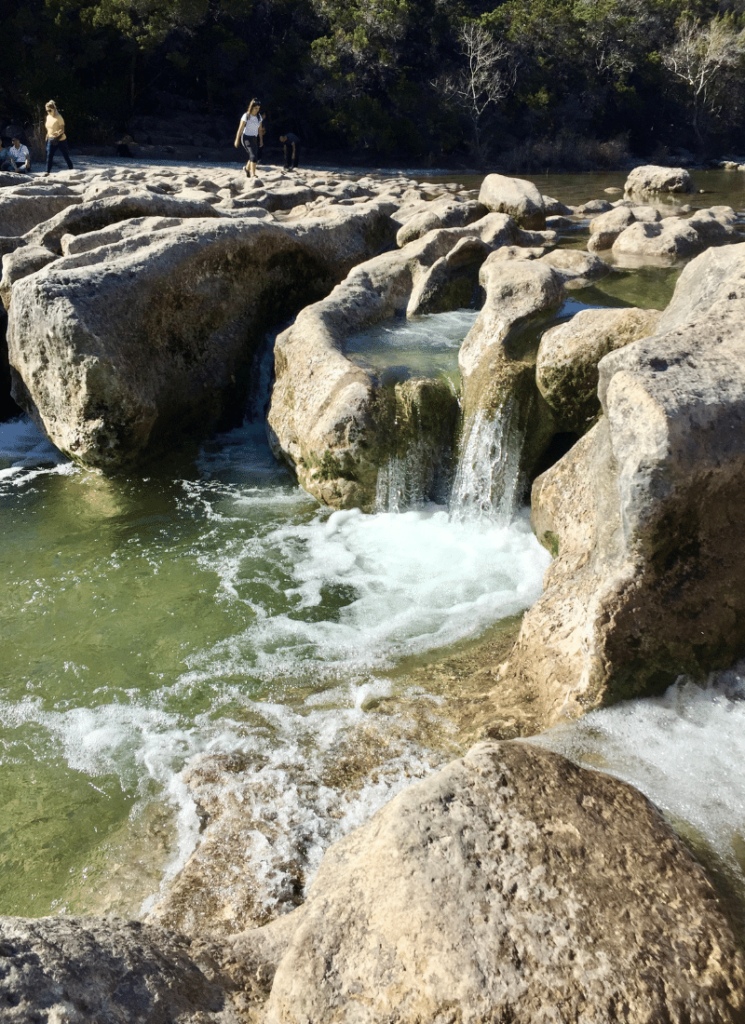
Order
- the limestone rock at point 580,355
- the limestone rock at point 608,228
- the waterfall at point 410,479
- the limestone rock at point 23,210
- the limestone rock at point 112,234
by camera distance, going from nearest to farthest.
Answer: the limestone rock at point 580,355, the waterfall at point 410,479, the limestone rock at point 112,234, the limestone rock at point 23,210, the limestone rock at point 608,228

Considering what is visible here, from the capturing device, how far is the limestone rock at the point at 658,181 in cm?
1936

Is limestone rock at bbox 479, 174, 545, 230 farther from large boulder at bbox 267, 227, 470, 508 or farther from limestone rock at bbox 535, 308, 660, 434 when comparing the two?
limestone rock at bbox 535, 308, 660, 434

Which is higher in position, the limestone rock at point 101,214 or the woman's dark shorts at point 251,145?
the woman's dark shorts at point 251,145

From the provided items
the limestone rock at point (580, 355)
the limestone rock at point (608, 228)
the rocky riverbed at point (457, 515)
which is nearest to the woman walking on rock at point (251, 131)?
the limestone rock at point (608, 228)

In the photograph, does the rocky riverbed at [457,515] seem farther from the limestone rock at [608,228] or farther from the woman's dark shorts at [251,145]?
the woman's dark shorts at [251,145]

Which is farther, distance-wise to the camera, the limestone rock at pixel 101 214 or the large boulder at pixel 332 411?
the limestone rock at pixel 101 214

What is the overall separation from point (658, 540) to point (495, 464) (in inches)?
96.3

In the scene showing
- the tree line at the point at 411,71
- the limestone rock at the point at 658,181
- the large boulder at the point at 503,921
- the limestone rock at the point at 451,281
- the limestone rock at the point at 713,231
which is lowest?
the large boulder at the point at 503,921

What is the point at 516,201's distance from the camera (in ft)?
41.4

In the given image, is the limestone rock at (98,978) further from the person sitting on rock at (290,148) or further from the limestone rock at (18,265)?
the person sitting on rock at (290,148)

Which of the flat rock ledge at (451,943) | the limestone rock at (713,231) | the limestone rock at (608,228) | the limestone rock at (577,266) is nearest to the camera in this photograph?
the flat rock ledge at (451,943)

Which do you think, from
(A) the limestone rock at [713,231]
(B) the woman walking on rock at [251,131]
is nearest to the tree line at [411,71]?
(B) the woman walking on rock at [251,131]

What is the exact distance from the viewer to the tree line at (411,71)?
89.2ft

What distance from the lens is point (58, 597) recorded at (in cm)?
525
